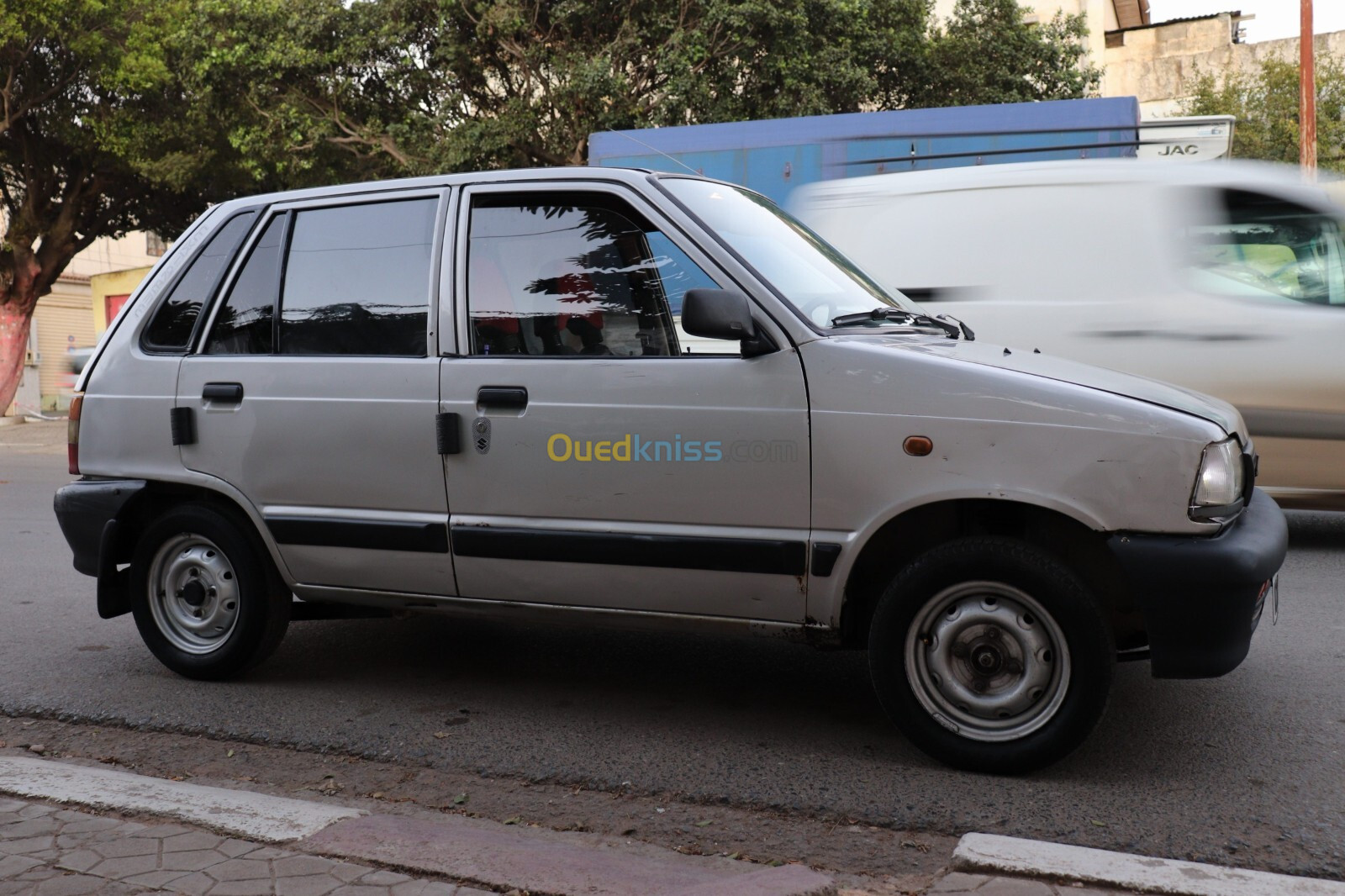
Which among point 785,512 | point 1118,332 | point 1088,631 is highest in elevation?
point 1118,332

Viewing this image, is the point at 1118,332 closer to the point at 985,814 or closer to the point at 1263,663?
the point at 1263,663

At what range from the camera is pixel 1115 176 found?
6984mm

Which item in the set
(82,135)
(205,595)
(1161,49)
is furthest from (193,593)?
(1161,49)

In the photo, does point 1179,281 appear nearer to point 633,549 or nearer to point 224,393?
point 633,549

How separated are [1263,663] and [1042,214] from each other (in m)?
3.19

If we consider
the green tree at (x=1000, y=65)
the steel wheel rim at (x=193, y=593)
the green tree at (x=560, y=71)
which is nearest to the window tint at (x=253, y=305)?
the steel wheel rim at (x=193, y=593)

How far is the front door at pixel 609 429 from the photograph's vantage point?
12.3 ft

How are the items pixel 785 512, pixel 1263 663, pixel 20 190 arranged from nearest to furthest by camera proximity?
pixel 785 512
pixel 1263 663
pixel 20 190

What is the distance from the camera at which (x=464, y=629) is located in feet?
18.2

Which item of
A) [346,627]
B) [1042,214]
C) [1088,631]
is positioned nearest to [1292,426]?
[1042,214]

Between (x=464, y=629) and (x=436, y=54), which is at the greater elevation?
(x=436, y=54)

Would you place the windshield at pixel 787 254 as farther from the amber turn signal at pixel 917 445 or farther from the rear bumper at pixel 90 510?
the rear bumper at pixel 90 510

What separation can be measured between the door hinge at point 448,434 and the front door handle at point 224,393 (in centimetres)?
86

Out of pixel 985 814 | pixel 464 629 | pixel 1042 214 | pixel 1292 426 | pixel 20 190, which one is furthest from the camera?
pixel 20 190
